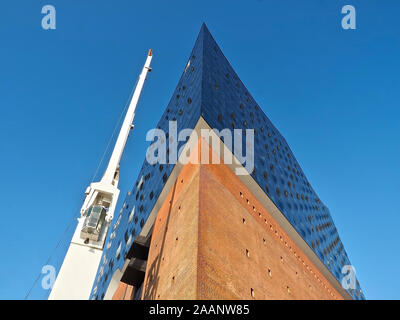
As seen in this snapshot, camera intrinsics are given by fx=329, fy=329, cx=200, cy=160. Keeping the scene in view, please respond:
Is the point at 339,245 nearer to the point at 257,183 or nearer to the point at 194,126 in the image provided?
the point at 257,183

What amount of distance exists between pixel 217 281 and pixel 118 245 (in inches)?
756

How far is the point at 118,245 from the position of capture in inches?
1131

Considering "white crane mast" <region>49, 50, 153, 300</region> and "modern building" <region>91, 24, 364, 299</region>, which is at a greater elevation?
"modern building" <region>91, 24, 364, 299</region>

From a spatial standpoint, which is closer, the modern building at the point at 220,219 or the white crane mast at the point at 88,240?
the white crane mast at the point at 88,240

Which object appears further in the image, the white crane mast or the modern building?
the modern building

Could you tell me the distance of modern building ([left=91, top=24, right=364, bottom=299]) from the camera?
1263 centimetres

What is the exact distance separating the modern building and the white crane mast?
3497 millimetres

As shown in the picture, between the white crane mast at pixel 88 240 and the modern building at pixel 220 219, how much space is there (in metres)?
3.50

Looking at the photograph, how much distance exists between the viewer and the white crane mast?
7.75 meters

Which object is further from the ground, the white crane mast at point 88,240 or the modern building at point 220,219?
the modern building at point 220,219

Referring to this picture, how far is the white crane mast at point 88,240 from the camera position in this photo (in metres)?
7.75

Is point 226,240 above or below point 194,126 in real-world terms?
below
